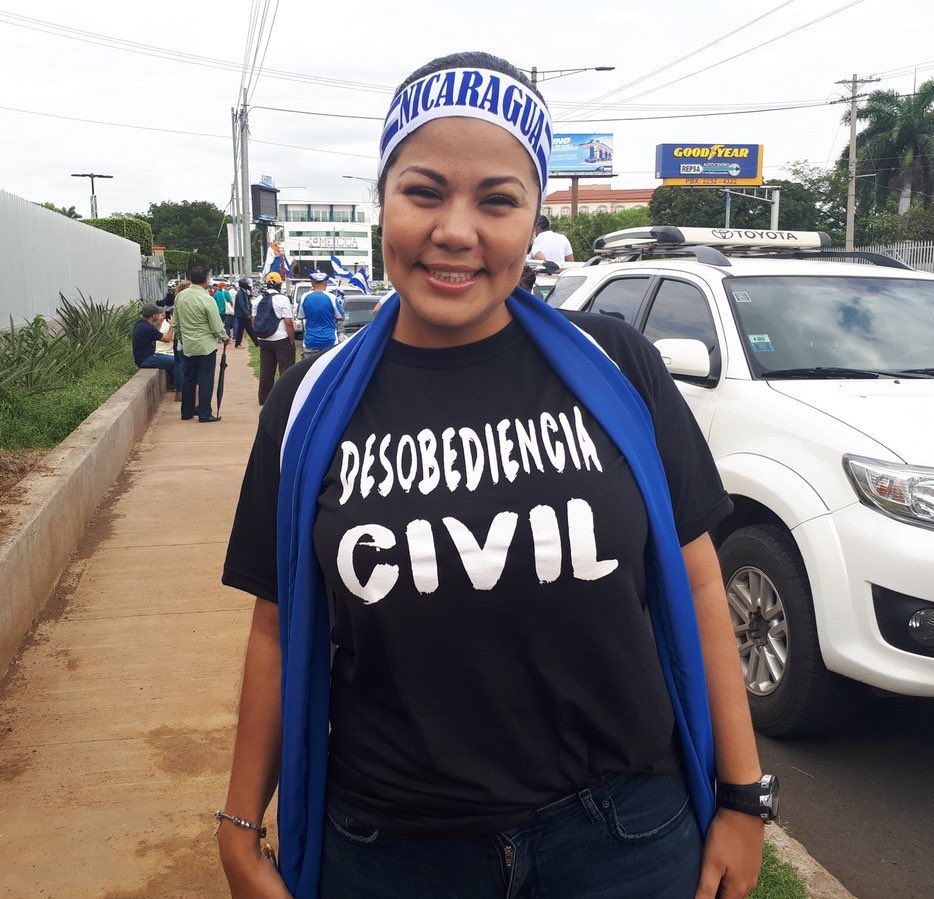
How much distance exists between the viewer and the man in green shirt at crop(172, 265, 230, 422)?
12.6 metres

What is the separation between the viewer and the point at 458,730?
1.51 m

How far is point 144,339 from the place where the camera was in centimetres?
1498

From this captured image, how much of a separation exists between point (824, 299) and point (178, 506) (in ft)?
16.9

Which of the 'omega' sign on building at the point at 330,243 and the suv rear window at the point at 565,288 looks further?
the 'omega' sign on building at the point at 330,243

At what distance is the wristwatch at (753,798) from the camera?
1.64 metres

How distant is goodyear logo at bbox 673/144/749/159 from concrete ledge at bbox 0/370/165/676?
249ft

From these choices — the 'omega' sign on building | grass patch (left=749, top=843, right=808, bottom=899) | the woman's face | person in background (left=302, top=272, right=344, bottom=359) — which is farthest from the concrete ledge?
the 'omega' sign on building

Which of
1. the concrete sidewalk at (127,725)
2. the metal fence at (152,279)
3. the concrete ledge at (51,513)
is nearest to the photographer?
the concrete sidewalk at (127,725)

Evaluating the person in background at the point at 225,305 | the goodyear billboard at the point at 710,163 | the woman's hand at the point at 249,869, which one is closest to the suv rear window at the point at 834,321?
the woman's hand at the point at 249,869

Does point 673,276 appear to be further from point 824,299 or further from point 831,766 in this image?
point 831,766

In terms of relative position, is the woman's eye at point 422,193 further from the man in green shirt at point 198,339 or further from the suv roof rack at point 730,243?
the man in green shirt at point 198,339

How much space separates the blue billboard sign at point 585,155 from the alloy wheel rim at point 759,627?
9084 centimetres

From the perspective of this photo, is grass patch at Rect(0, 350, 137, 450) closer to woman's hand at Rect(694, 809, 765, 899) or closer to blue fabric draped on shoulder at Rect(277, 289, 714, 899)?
blue fabric draped on shoulder at Rect(277, 289, 714, 899)

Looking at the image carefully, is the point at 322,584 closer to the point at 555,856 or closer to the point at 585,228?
the point at 555,856
